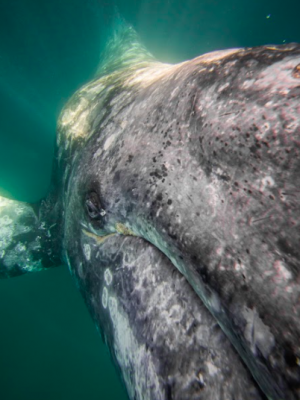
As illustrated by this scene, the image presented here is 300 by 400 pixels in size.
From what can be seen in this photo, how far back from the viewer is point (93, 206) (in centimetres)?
245

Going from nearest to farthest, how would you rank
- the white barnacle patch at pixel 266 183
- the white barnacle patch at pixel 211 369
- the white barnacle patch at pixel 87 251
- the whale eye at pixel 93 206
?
the white barnacle patch at pixel 266 183 < the white barnacle patch at pixel 211 369 < the whale eye at pixel 93 206 < the white barnacle patch at pixel 87 251

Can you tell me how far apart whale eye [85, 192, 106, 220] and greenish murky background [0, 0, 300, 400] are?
16.6 meters

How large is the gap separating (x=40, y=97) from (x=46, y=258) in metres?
31.4

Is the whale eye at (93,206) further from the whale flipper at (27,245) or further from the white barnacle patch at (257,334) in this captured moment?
the whale flipper at (27,245)

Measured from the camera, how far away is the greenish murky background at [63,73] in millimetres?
18609

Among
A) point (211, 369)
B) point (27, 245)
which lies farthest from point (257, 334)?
point (27, 245)

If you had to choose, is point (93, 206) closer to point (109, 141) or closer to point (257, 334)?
point (109, 141)

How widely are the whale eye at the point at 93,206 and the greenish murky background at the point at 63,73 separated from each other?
16570 mm

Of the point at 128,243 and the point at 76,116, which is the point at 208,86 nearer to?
the point at 128,243

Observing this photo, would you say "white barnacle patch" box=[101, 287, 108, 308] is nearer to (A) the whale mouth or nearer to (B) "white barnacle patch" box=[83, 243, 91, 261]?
(A) the whale mouth

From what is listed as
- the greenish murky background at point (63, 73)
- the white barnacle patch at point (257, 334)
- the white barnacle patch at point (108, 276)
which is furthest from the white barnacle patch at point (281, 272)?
the greenish murky background at point (63, 73)

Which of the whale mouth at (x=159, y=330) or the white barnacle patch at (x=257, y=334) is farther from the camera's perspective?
the whale mouth at (x=159, y=330)

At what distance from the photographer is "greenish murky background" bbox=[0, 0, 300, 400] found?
18.6 metres

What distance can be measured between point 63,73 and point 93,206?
28374 mm
